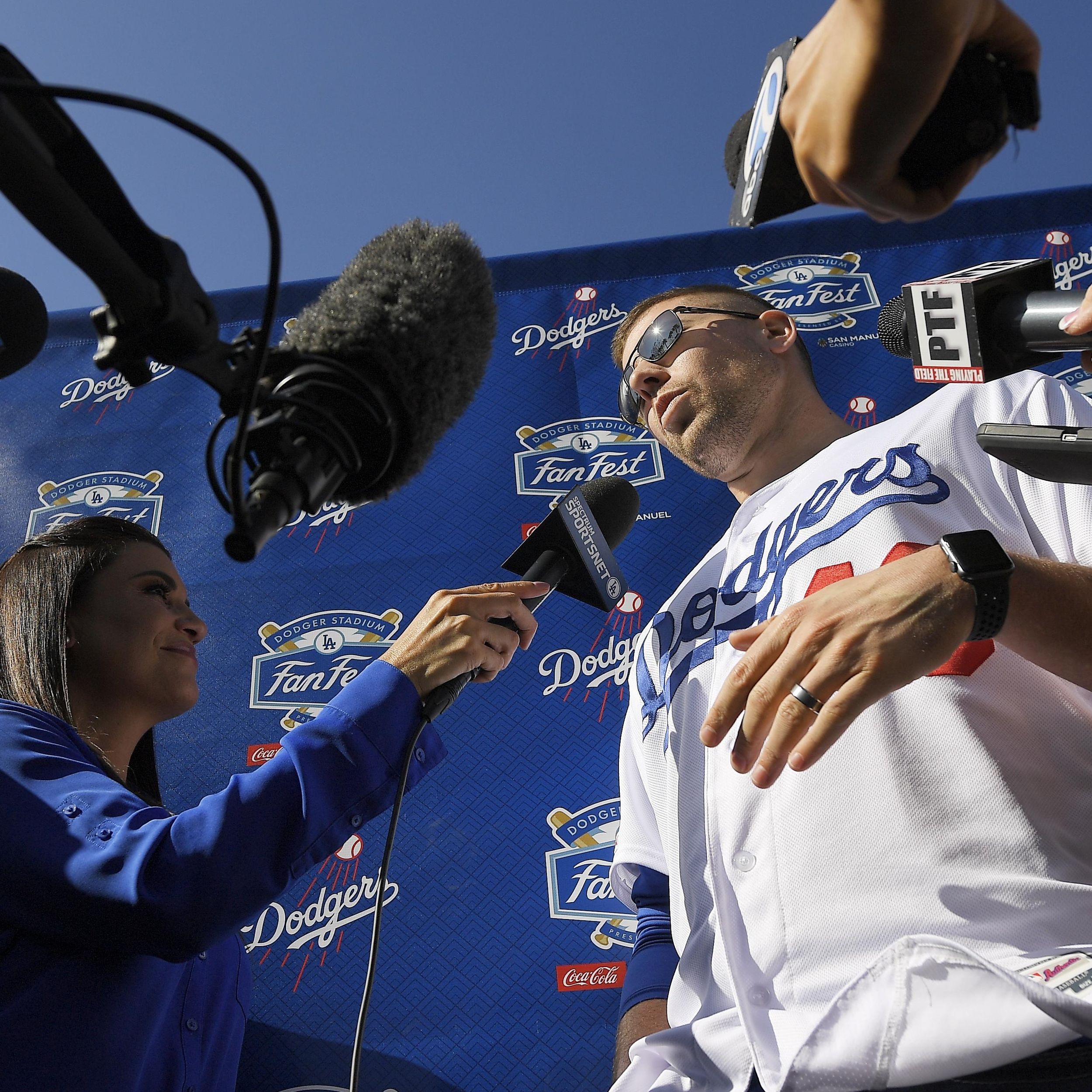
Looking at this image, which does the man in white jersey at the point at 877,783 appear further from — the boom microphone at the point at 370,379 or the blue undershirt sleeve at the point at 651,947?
the boom microphone at the point at 370,379

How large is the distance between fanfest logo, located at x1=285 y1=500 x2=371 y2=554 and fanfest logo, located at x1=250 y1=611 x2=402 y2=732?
205mm

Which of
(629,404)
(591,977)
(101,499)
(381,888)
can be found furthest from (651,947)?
(101,499)

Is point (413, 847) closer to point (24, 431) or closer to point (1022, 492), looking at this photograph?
point (1022, 492)

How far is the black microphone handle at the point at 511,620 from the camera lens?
3.81 feet

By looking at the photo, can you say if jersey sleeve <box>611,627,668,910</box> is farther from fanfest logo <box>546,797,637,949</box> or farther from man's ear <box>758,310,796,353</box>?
man's ear <box>758,310,796,353</box>

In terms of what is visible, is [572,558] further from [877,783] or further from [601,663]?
[601,663]

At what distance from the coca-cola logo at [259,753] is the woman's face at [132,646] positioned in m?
0.38

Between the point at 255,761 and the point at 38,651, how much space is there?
586 millimetres

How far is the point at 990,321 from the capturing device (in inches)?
31.2

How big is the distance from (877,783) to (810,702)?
0.89 feet

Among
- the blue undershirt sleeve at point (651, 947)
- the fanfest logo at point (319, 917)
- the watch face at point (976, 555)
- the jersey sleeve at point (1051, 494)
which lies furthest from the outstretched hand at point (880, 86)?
the fanfest logo at point (319, 917)

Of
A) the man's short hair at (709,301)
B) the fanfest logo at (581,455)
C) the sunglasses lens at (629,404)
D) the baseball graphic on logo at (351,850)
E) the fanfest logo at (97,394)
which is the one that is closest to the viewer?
the baseball graphic on logo at (351,850)

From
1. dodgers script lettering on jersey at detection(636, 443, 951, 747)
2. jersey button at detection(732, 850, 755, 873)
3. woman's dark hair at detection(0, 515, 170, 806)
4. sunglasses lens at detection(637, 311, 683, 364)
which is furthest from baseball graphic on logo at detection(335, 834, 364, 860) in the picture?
sunglasses lens at detection(637, 311, 683, 364)

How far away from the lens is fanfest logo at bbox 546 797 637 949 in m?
1.67
